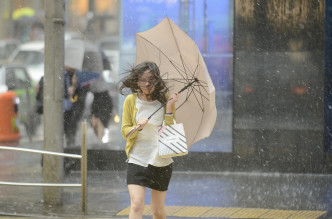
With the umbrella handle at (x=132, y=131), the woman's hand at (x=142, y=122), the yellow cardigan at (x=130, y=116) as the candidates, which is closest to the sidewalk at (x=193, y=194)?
the yellow cardigan at (x=130, y=116)

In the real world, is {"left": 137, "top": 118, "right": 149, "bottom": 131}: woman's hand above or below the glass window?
below

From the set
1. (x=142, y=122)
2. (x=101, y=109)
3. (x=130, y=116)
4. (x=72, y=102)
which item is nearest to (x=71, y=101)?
(x=72, y=102)

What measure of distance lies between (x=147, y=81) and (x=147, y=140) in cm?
45

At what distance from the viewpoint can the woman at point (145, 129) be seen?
6012mm

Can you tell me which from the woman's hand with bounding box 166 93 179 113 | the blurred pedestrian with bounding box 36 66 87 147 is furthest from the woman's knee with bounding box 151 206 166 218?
the blurred pedestrian with bounding box 36 66 87 147

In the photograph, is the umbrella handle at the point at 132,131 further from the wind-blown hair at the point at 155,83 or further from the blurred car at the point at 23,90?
the blurred car at the point at 23,90

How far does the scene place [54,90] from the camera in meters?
9.12

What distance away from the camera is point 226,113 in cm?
1198

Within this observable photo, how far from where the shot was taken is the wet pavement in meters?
8.65

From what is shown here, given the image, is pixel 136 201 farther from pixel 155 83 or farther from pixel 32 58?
pixel 32 58

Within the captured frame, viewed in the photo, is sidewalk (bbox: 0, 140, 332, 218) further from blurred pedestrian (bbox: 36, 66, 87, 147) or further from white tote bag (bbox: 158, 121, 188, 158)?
white tote bag (bbox: 158, 121, 188, 158)

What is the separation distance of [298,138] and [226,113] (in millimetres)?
1117

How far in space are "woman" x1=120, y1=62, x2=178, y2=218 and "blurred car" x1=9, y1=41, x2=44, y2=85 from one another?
6.52 metres

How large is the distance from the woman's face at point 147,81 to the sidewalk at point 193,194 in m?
2.69
